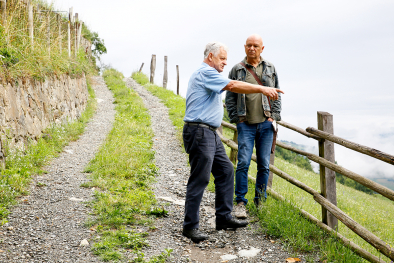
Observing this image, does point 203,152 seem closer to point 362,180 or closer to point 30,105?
point 362,180

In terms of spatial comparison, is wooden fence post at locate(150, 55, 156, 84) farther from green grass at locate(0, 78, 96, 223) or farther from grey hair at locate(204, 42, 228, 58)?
grey hair at locate(204, 42, 228, 58)

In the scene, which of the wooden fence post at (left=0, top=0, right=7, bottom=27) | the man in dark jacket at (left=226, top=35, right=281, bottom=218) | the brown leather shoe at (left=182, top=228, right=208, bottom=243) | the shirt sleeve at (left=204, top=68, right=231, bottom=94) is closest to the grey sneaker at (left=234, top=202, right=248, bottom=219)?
the man in dark jacket at (left=226, top=35, right=281, bottom=218)

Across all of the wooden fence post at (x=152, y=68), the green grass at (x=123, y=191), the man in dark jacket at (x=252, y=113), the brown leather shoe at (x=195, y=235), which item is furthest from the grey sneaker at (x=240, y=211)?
the wooden fence post at (x=152, y=68)

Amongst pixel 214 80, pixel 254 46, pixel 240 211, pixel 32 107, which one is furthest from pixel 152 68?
pixel 214 80

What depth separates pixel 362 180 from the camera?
3.53 m

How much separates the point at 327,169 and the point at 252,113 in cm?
123

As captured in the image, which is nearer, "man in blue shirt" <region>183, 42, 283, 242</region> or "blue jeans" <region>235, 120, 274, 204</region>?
"man in blue shirt" <region>183, 42, 283, 242</region>

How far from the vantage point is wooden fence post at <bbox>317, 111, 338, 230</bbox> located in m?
4.19

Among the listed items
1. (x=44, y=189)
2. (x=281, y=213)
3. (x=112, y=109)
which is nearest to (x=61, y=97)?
(x=112, y=109)

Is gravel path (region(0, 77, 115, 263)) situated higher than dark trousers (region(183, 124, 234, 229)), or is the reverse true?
dark trousers (region(183, 124, 234, 229))

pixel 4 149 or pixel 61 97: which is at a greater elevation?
pixel 61 97

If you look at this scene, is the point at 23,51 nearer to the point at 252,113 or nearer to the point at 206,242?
the point at 252,113

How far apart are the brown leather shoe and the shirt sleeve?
5.63 ft

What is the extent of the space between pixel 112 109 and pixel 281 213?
1079 centimetres
